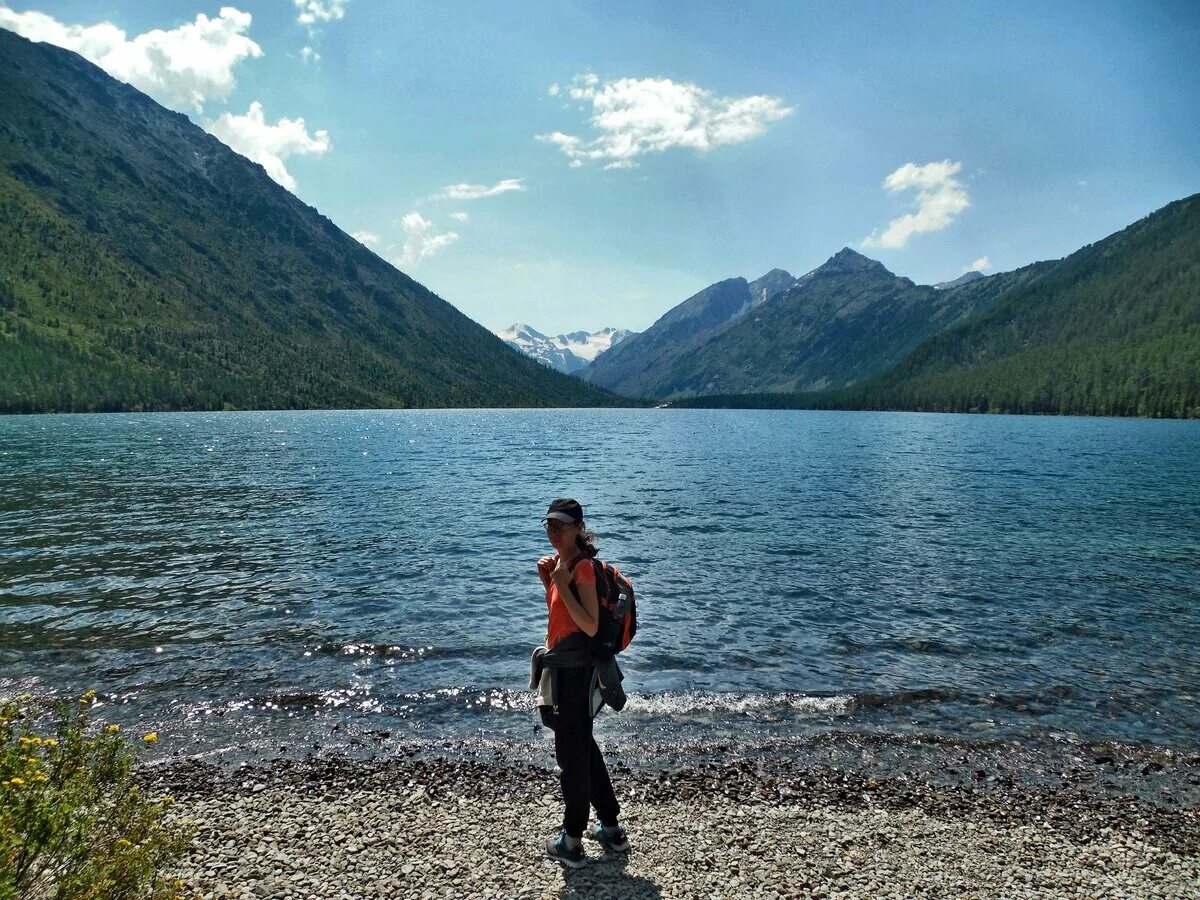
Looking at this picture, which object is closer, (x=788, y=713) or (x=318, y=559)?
(x=788, y=713)

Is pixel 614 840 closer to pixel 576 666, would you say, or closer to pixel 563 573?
pixel 576 666

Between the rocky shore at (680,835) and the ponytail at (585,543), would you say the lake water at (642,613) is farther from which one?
the ponytail at (585,543)

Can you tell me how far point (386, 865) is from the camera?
890 cm

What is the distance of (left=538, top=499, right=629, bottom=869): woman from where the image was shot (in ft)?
27.4

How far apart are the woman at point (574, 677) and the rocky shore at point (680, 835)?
0.43 meters

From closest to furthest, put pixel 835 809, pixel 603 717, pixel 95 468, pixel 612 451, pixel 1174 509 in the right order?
pixel 835 809 → pixel 603 717 → pixel 1174 509 → pixel 95 468 → pixel 612 451

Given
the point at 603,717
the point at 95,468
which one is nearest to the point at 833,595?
the point at 603,717

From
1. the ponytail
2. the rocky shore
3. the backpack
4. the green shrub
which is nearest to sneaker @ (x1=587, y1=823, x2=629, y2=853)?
the rocky shore

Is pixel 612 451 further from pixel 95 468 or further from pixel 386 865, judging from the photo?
pixel 386 865

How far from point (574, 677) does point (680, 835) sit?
3268 millimetres

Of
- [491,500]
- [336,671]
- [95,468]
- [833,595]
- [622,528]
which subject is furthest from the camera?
[95,468]

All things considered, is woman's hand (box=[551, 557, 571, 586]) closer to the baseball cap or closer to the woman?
the woman

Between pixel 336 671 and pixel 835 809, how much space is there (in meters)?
12.3

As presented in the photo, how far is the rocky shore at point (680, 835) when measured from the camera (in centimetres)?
859
